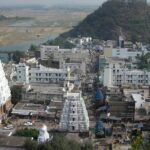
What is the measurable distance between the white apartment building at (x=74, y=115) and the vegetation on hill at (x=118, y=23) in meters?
27.0

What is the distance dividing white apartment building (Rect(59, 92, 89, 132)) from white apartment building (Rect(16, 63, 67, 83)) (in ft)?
31.8

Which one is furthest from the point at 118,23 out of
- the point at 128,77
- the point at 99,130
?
the point at 99,130

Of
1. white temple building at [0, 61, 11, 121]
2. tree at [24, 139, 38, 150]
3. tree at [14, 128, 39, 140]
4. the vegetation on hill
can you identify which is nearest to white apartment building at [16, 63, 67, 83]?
white temple building at [0, 61, 11, 121]

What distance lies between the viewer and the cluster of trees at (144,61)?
33438 millimetres

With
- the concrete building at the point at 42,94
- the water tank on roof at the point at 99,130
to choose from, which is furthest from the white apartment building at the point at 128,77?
the water tank on roof at the point at 99,130

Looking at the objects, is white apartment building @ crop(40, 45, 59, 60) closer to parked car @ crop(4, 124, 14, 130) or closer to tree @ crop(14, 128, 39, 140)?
parked car @ crop(4, 124, 14, 130)

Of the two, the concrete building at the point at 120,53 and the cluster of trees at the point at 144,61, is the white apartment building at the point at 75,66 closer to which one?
the cluster of trees at the point at 144,61

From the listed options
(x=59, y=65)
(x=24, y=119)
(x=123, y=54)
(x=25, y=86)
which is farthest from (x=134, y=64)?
(x=24, y=119)

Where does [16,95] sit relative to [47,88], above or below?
below

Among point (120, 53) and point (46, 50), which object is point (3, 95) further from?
point (46, 50)

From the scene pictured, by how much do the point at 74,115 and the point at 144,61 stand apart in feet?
52.6

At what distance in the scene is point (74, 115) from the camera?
793 inches

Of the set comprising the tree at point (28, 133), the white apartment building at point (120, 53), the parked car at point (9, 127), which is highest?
the white apartment building at point (120, 53)

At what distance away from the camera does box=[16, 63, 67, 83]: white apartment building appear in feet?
97.8
